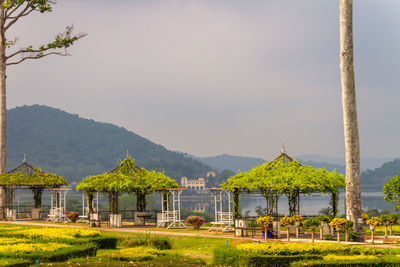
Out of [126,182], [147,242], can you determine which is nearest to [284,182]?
[147,242]

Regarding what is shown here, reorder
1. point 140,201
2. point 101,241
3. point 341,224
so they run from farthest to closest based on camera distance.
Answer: point 140,201 < point 341,224 < point 101,241

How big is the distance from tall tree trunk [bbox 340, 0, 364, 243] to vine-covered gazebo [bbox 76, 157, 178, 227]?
12983 mm

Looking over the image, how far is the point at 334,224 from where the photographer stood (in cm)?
2112

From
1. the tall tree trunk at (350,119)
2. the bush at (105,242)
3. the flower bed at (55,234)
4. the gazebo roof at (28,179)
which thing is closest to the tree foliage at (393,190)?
the tall tree trunk at (350,119)

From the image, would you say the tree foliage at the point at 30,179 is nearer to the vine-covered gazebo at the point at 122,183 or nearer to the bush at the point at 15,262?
the vine-covered gazebo at the point at 122,183

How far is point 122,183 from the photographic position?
31266mm

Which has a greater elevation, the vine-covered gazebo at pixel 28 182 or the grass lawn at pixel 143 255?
the vine-covered gazebo at pixel 28 182

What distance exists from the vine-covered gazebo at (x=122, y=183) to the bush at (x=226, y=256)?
15.7 meters

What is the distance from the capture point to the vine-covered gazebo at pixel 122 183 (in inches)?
1241

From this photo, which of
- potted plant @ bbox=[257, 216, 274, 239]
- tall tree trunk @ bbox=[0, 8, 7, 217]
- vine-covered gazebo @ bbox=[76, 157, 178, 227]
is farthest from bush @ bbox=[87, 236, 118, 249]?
tall tree trunk @ bbox=[0, 8, 7, 217]

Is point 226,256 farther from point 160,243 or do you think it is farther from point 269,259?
point 160,243

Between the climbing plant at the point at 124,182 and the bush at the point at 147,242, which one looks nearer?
the bush at the point at 147,242

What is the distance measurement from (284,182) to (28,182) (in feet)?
68.6

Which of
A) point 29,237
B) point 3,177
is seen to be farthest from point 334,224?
point 3,177
